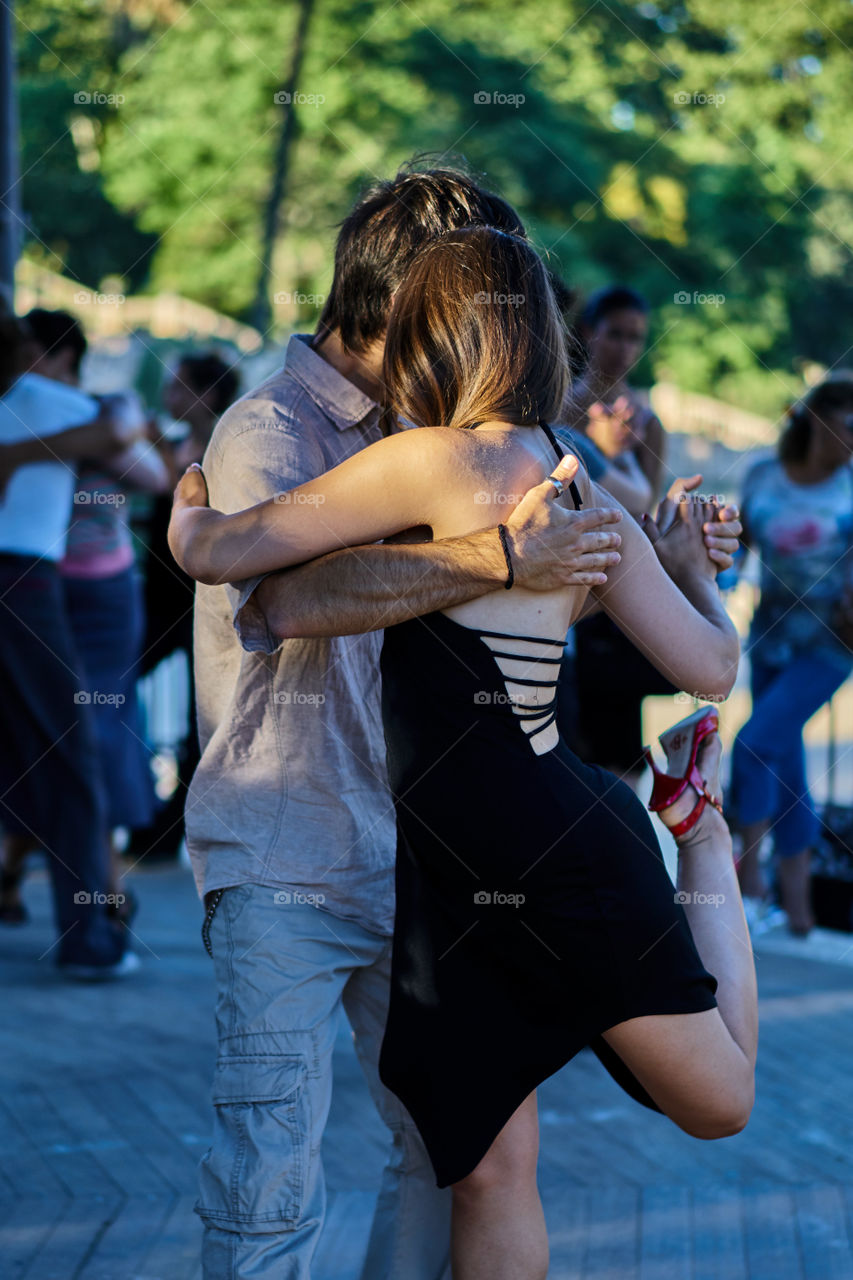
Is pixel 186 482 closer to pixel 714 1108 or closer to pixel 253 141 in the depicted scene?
pixel 714 1108

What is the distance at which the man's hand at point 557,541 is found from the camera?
184 centimetres

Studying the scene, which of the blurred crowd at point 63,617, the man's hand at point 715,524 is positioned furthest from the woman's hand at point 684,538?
the blurred crowd at point 63,617

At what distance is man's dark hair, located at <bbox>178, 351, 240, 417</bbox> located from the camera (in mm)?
6148

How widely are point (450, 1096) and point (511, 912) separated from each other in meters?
0.27

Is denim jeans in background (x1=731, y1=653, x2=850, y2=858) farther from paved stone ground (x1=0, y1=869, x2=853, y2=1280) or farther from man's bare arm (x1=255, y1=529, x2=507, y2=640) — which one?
man's bare arm (x1=255, y1=529, x2=507, y2=640)

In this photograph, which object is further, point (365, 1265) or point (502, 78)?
point (502, 78)

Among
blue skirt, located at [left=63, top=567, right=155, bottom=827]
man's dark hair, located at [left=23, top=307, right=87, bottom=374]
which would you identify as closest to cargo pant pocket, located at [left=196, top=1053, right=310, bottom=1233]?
blue skirt, located at [left=63, top=567, right=155, bottom=827]

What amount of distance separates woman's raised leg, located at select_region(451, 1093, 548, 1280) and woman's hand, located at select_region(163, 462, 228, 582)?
0.86 m

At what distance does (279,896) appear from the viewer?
2.02 m

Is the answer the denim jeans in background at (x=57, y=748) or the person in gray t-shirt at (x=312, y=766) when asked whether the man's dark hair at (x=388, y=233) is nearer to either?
the person in gray t-shirt at (x=312, y=766)

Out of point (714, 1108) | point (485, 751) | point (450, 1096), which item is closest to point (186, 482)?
point (485, 751)

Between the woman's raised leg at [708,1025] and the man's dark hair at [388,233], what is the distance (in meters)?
0.87

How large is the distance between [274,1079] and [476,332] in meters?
1.08

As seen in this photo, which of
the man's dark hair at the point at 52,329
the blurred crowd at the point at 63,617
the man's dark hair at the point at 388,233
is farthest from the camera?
the man's dark hair at the point at 52,329
